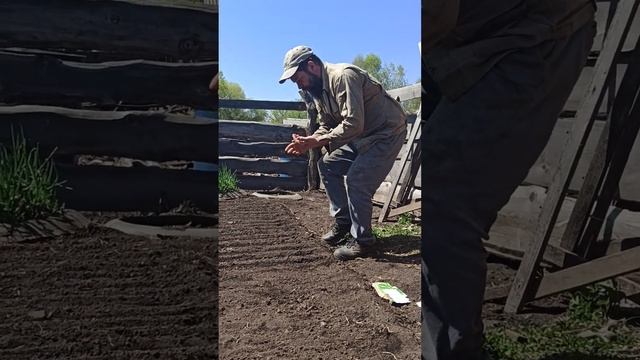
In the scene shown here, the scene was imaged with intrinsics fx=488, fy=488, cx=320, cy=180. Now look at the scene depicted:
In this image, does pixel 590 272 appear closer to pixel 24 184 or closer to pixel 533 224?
pixel 533 224

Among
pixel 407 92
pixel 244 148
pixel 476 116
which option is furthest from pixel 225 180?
pixel 476 116

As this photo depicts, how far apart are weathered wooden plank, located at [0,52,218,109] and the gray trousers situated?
1.34 feet

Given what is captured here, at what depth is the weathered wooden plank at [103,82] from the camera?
4.56 feet

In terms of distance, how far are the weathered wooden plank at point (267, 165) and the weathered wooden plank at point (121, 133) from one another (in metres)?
0.05

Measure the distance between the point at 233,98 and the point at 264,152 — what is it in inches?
7.2

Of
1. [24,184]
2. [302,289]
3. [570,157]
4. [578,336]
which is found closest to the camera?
[24,184]

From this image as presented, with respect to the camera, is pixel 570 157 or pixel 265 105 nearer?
pixel 265 105

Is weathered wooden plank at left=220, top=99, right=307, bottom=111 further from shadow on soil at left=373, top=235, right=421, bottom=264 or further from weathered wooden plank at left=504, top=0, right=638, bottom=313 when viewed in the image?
weathered wooden plank at left=504, top=0, right=638, bottom=313

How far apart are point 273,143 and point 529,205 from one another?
92 cm

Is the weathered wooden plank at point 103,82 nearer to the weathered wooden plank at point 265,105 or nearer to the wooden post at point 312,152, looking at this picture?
the weathered wooden plank at point 265,105

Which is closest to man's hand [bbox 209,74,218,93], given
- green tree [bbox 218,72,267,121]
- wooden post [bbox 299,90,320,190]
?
green tree [bbox 218,72,267,121]

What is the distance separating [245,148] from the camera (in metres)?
1.45

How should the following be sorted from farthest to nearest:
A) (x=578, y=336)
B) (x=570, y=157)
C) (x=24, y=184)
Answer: (x=578, y=336) → (x=570, y=157) → (x=24, y=184)

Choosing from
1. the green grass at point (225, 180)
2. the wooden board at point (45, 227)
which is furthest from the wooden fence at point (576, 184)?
the wooden board at point (45, 227)
